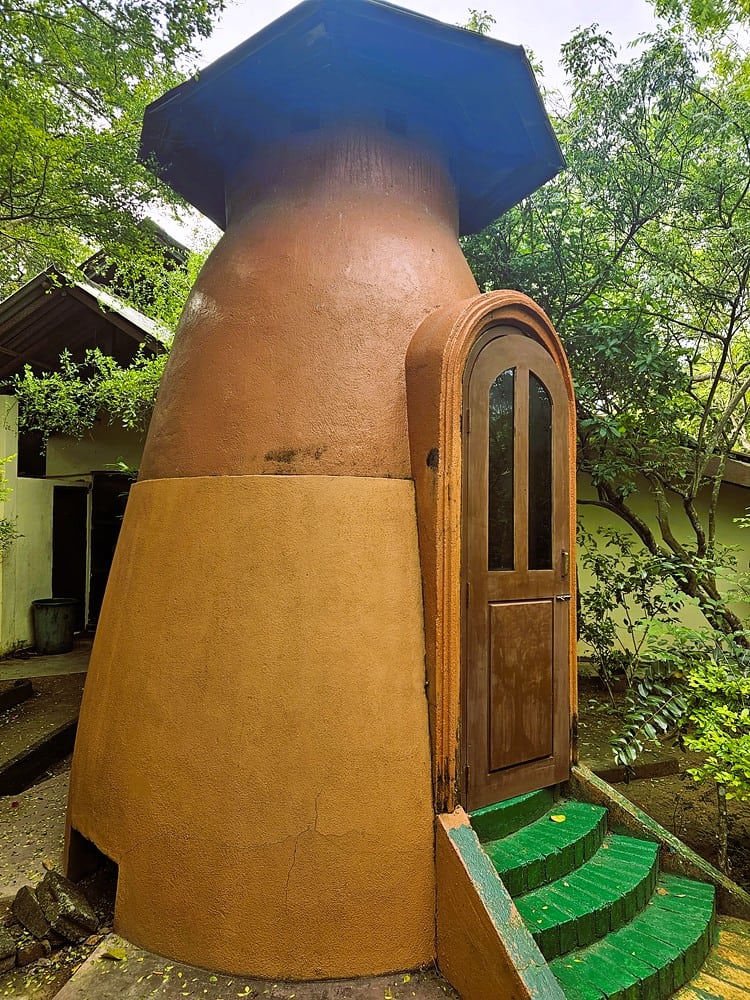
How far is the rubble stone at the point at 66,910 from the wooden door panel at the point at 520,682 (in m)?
2.27

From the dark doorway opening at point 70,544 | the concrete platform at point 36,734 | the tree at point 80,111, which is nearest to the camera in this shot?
the tree at point 80,111

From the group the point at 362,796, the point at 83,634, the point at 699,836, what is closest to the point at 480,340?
the point at 362,796

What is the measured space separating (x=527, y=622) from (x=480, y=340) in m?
1.68

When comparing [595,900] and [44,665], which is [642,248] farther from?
[44,665]

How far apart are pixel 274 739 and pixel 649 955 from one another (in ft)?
6.84

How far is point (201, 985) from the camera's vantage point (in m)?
2.76

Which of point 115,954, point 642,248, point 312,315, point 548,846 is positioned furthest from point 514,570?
point 642,248

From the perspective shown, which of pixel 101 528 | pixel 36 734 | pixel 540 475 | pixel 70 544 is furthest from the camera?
pixel 101 528

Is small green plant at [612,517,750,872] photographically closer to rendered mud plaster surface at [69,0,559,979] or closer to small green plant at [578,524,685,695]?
small green plant at [578,524,685,695]

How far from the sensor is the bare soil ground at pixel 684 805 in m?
4.82

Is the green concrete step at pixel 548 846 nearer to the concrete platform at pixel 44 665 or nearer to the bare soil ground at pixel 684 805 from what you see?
the bare soil ground at pixel 684 805

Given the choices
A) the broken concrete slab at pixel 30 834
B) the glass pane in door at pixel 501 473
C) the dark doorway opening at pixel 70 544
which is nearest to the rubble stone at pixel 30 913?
the broken concrete slab at pixel 30 834

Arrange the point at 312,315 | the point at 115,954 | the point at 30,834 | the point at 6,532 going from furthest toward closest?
1. the point at 6,532
2. the point at 30,834
3. the point at 312,315
4. the point at 115,954

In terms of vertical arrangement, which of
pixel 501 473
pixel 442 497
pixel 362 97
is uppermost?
pixel 362 97
